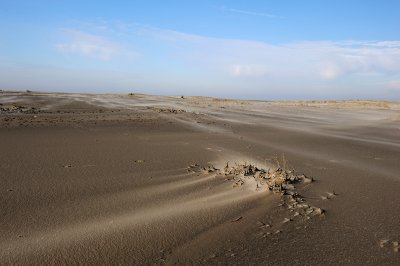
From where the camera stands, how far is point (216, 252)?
7.99 ft

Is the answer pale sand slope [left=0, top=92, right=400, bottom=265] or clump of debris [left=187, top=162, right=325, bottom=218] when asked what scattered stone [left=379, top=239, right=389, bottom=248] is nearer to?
pale sand slope [left=0, top=92, right=400, bottom=265]

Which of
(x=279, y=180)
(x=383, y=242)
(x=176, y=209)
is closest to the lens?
(x=383, y=242)

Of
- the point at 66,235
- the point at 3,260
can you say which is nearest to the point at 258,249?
the point at 66,235

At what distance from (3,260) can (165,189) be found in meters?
1.88

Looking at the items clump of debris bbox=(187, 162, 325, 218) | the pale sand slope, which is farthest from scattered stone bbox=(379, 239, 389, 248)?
clump of debris bbox=(187, 162, 325, 218)

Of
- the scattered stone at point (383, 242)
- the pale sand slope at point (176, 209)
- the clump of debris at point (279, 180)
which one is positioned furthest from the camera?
the clump of debris at point (279, 180)

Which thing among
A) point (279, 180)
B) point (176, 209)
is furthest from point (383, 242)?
point (176, 209)

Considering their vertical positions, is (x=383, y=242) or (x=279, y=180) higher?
(x=279, y=180)

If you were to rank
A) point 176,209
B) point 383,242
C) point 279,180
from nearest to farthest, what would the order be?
point 383,242 → point 176,209 → point 279,180

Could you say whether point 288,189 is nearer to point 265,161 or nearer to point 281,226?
point 281,226

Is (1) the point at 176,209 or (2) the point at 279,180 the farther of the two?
(2) the point at 279,180

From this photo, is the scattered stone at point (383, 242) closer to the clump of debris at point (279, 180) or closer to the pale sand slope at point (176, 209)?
the pale sand slope at point (176, 209)

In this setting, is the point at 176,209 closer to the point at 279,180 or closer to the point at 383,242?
the point at 279,180

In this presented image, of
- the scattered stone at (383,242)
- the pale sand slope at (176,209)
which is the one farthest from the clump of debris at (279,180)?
the scattered stone at (383,242)
